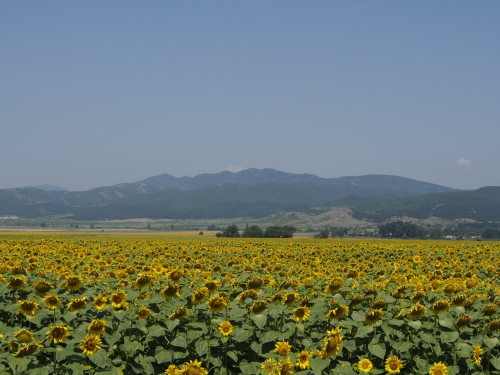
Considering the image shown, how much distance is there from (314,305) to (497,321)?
2708 mm

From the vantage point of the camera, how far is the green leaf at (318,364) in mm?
5840

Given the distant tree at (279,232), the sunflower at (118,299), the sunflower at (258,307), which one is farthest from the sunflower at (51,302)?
the distant tree at (279,232)

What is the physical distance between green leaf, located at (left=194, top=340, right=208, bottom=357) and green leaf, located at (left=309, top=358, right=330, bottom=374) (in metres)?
1.62

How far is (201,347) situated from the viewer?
6867 mm

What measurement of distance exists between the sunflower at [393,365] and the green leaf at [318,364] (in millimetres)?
1257

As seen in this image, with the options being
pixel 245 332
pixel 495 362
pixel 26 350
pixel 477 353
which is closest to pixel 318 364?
pixel 245 332

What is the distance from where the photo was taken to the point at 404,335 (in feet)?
24.7

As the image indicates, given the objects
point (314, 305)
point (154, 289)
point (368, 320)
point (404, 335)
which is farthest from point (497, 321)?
point (154, 289)

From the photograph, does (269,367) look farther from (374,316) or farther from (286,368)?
(374,316)

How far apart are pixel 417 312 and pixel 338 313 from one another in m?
1.19

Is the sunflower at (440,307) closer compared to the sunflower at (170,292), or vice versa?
the sunflower at (440,307)

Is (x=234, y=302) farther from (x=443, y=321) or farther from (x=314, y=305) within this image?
(x=443, y=321)

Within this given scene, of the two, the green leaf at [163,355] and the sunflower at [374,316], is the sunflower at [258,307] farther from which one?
the sunflower at [374,316]

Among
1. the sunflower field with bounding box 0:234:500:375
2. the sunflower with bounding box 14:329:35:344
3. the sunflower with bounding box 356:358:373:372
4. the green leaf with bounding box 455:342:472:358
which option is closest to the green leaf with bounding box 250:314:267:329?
the sunflower field with bounding box 0:234:500:375
